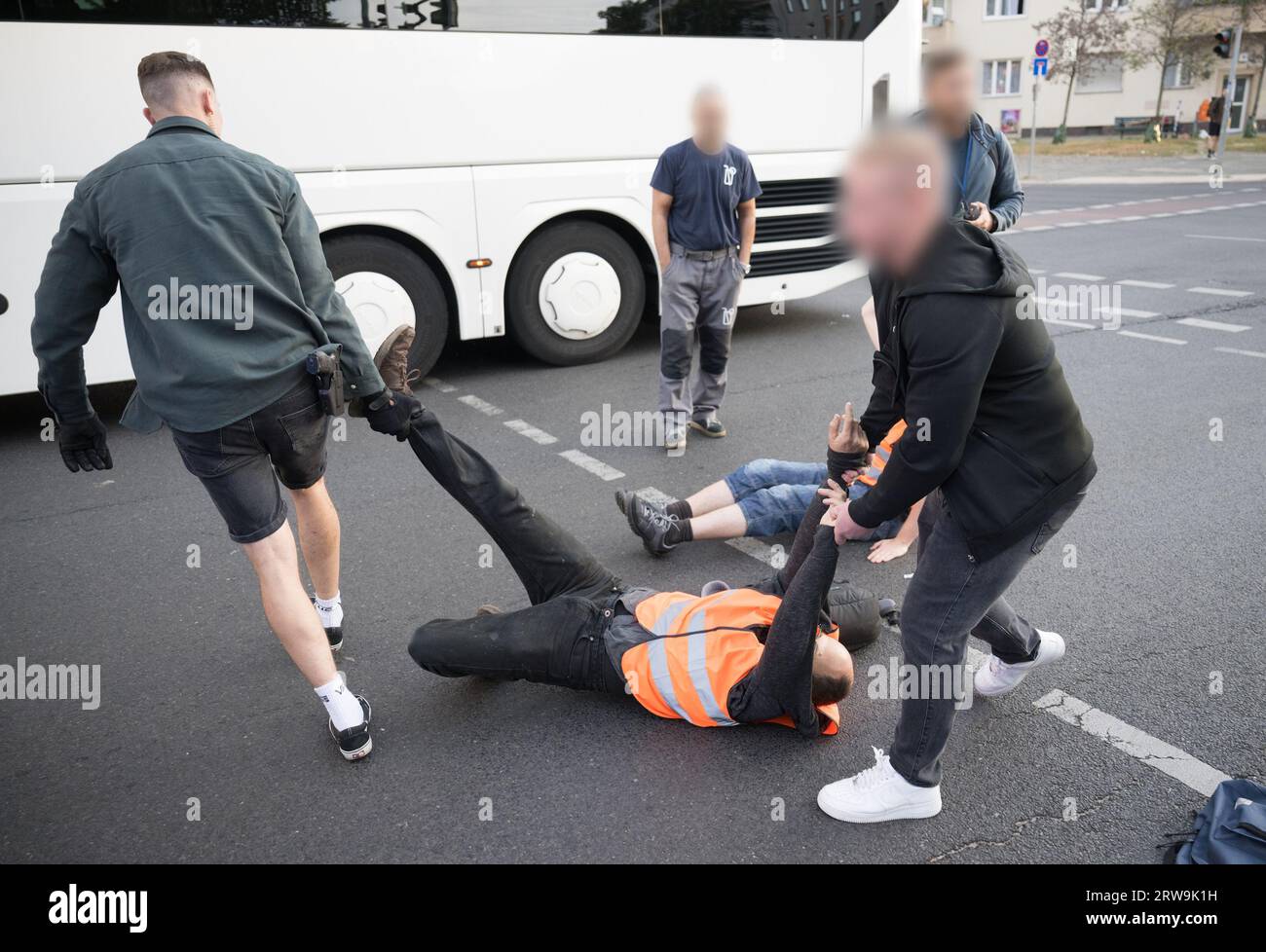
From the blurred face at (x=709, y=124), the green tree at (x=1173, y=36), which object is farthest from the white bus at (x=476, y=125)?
the green tree at (x=1173, y=36)

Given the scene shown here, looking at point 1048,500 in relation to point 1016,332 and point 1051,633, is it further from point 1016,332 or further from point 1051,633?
point 1051,633

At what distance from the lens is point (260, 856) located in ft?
8.72

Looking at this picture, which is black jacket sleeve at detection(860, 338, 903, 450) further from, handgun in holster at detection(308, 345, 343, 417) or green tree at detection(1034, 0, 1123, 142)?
green tree at detection(1034, 0, 1123, 142)

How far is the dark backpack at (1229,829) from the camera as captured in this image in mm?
2383

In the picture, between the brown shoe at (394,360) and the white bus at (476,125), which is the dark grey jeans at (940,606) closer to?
the brown shoe at (394,360)

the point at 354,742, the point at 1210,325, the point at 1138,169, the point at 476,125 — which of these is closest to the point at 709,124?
the point at 476,125

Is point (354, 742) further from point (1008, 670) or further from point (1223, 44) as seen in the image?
point (1223, 44)

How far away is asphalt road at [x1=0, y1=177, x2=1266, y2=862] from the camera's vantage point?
2719 millimetres

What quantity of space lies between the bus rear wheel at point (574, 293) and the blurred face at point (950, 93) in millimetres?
4002

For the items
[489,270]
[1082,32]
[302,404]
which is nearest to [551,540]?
[302,404]

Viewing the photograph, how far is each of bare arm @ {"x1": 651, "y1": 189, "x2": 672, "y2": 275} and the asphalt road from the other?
1148 millimetres

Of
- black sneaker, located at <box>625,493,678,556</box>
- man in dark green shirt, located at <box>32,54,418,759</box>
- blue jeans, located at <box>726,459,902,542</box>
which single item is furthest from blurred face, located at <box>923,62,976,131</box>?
man in dark green shirt, located at <box>32,54,418,759</box>

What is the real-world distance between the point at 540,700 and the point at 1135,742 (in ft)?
6.21

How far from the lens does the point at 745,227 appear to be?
595 cm
